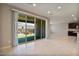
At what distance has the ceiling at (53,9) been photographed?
3.50m

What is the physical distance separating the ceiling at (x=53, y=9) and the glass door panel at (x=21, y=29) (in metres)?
0.25

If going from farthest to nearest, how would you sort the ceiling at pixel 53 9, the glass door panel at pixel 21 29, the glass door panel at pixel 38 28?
the glass door panel at pixel 38 28 < the glass door panel at pixel 21 29 < the ceiling at pixel 53 9

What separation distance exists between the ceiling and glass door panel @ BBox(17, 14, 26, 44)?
25 centimetres

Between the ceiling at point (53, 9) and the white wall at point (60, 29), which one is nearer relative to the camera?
the ceiling at point (53, 9)

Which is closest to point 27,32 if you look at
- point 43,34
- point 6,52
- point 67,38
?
point 43,34

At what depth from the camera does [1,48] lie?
3.51 m

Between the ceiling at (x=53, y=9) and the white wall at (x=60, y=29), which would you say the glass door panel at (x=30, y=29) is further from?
the white wall at (x=60, y=29)

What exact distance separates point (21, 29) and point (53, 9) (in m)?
0.92

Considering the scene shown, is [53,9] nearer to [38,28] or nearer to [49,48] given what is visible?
[38,28]

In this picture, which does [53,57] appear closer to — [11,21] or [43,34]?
[43,34]

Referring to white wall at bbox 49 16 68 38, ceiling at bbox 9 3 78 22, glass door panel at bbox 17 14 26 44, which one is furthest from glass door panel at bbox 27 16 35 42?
white wall at bbox 49 16 68 38

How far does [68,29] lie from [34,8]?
99 centimetres

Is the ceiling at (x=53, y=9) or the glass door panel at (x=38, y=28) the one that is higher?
the ceiling at (x=53, y=9)

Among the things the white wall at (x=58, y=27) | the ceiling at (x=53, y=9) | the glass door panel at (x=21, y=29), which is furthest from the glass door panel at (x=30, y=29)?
the white wall at (x=58, y=27)
